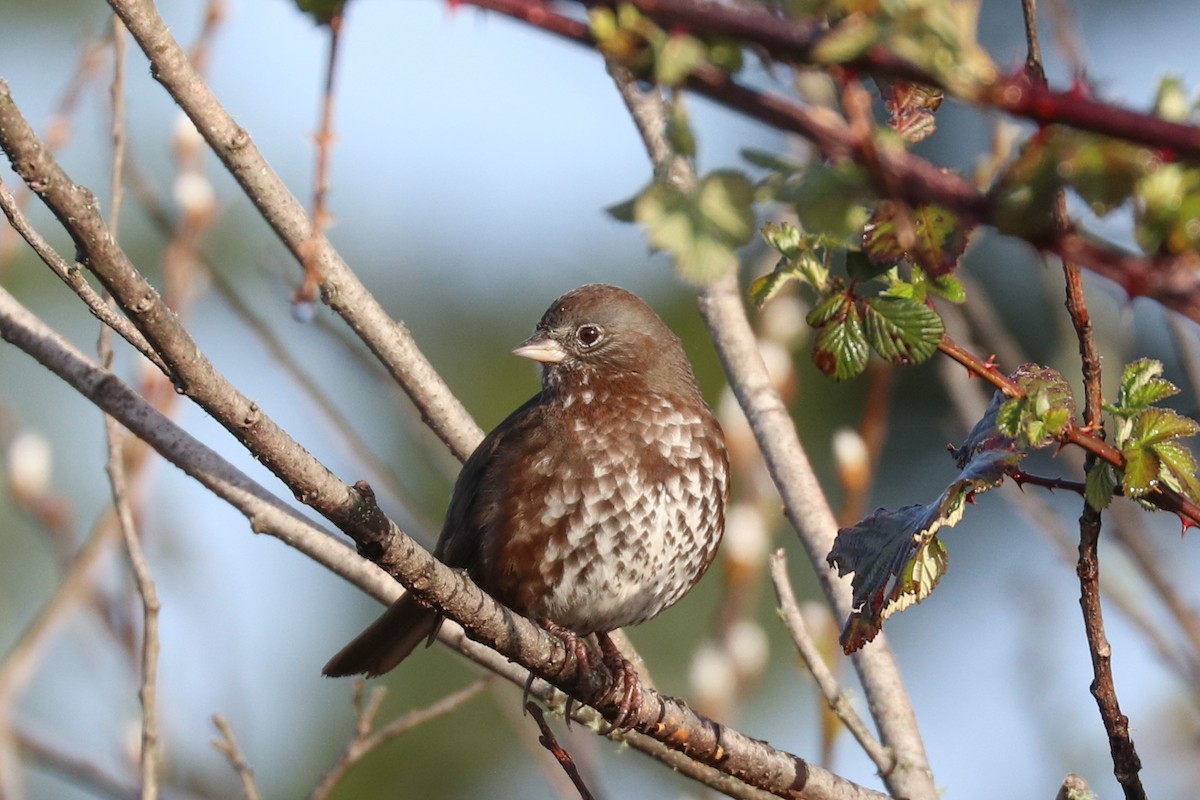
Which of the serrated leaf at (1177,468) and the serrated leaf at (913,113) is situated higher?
the serrated leaf at (913,113)

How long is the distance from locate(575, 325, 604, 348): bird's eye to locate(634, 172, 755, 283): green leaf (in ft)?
10.9

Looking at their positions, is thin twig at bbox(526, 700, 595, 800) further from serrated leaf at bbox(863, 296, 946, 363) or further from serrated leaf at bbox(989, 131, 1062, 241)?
serrated leaf at bbox(989, 131, 1062, 241)

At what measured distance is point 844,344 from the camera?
2.02 metres

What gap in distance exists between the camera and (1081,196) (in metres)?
1.06

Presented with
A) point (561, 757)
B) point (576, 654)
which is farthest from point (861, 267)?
point (576, 654)

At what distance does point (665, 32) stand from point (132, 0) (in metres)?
1.77

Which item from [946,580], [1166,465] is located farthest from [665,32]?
[946,580]

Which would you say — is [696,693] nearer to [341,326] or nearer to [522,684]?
[522,684]

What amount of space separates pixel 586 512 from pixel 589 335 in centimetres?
84

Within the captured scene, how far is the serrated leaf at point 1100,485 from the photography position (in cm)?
206

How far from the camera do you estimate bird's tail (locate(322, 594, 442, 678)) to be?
167 inches

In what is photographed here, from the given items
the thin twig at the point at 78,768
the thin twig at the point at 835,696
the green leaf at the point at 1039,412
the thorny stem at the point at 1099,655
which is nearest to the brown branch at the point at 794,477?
the thin twig at the point at 835,696

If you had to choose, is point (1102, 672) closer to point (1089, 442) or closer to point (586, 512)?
point (1089, 442)

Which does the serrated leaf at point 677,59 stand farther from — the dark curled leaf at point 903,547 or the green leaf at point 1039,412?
the dark curled leaf at point 903,547
